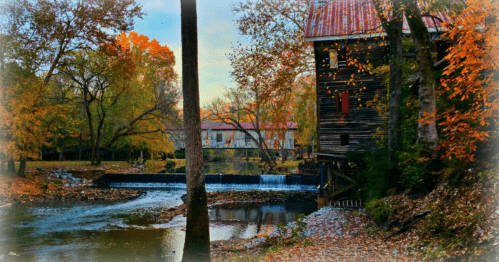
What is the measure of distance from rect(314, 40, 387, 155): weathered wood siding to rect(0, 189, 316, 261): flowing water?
4092 mm

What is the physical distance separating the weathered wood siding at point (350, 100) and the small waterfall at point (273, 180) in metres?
9.81

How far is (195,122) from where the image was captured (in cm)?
786

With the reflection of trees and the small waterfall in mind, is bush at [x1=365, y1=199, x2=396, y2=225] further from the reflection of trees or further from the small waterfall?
the small waterfall

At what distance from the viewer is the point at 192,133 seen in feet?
25.8

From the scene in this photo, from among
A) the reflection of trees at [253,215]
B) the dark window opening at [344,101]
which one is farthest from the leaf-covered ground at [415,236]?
the dark window opening at [344,101]

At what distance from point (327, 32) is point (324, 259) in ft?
41.8

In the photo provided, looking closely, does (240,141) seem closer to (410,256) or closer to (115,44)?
(115,44)

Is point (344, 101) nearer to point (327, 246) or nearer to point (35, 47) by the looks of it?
point (327, 246)

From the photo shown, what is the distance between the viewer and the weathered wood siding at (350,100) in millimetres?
18094

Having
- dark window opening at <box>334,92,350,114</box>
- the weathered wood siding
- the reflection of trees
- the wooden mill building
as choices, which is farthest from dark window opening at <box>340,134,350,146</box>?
the reflection of trees

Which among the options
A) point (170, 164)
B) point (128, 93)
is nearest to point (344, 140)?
point (128, 93)

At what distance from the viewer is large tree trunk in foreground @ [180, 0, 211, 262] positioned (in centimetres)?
777

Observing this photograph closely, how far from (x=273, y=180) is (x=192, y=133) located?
21.1 m

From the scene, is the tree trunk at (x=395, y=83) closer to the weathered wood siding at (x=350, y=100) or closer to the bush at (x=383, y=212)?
the weathered wood siding at (x=350, y=100)
